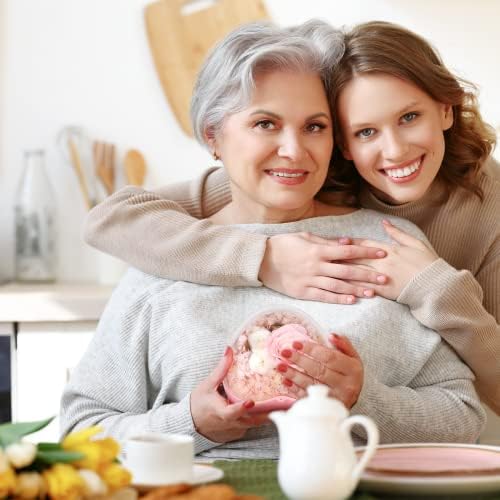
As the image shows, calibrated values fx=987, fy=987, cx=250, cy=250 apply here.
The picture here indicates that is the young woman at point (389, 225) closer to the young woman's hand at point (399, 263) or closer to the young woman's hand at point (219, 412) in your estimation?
the young woman's hand at point (399, 263)

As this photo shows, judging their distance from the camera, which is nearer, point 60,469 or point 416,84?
point 60,469

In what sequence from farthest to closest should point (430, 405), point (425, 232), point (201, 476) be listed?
point (425, 232) → point (430, 405) → point (201, 476)

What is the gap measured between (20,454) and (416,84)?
1.09 m

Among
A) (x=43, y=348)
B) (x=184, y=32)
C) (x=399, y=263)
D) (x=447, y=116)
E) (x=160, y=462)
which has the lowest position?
(x=43, y=348)

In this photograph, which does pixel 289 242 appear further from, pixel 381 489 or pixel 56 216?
pixel 56 216

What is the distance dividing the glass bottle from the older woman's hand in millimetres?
1756

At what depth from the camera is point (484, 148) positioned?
76.3 inches

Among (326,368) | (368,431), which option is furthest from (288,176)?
(368,431)

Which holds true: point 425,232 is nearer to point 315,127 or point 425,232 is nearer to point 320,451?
point 315,127

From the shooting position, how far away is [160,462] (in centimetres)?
111

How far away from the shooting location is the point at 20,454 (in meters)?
0.93

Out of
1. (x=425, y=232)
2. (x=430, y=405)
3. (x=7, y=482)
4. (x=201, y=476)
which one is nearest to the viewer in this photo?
(x=7, y=482)

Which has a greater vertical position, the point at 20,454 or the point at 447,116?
the point at 447,116

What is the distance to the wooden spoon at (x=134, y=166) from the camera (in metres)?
3.11
